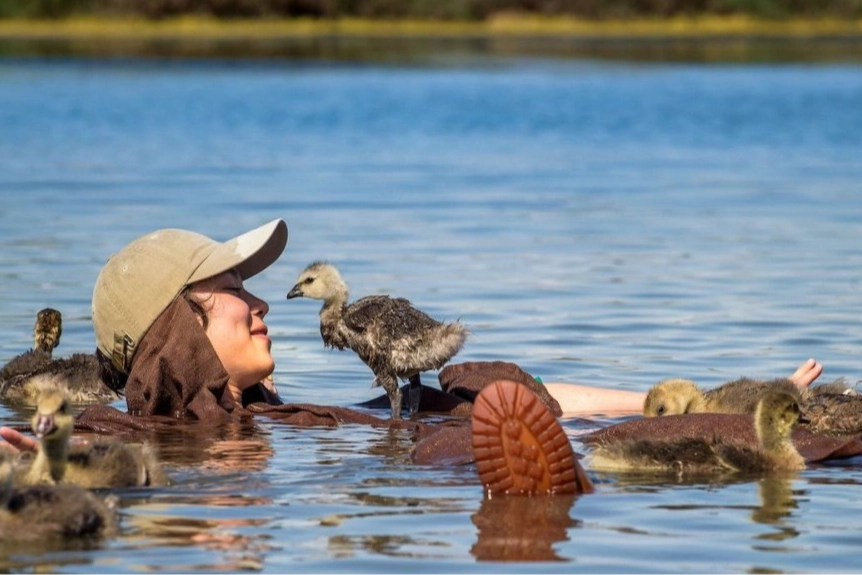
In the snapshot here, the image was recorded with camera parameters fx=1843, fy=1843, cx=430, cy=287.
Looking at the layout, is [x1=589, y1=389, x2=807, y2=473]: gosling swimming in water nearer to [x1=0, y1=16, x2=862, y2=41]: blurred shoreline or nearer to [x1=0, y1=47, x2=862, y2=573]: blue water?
[x1=0, y1=47, x2=862, y2=573]: blue water

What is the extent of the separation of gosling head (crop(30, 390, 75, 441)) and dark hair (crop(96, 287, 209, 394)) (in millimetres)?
1970

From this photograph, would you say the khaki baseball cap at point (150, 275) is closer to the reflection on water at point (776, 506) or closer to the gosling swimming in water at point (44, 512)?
the gosling swimming in water at point (44, 512)

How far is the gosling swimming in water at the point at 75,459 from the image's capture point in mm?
6883

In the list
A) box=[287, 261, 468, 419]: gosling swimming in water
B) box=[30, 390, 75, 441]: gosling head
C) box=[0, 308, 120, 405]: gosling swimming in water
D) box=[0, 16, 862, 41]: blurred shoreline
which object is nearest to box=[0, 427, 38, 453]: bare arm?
box=[30, 390, 75, 441]: gosling head

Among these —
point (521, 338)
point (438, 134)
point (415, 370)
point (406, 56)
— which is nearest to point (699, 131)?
point (438, 134)

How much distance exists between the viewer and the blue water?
6.95m

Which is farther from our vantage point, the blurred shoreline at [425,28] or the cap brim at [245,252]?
the blurred shoreline at [425,28]

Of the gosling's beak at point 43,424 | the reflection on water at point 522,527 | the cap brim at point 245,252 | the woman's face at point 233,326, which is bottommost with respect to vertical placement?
the reflection on water at point 522,527

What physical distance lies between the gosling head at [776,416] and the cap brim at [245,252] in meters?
2.56

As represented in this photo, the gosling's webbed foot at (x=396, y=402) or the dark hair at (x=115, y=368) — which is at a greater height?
the dark hair at (x=115, y=368)

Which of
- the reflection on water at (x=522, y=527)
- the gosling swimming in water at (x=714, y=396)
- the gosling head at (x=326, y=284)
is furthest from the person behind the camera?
the gosling head at (x=326, y=284)

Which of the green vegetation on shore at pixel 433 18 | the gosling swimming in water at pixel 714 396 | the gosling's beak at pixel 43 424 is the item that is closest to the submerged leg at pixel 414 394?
the gosling swimming in water at pixel 714 396

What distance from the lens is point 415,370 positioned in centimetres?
979

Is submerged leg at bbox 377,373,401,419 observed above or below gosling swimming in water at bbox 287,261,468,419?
below
